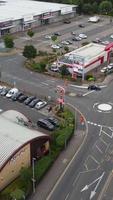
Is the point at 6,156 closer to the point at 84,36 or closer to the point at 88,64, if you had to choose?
the point at 88,64

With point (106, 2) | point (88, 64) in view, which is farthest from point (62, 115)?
point (106, 2)

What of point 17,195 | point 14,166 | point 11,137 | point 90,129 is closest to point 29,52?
point 90,129

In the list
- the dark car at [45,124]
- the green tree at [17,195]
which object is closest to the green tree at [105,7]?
the dark car at [45,124]

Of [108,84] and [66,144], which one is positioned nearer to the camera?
[66,144]

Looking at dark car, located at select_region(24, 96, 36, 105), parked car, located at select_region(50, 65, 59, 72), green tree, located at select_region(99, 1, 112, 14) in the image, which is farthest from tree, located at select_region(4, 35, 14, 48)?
green tree, located at select_region(99, 1, 112, 14)

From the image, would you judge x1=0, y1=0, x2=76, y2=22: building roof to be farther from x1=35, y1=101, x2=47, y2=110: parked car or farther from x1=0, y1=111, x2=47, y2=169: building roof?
x1=0, y1=111, x2=47, y2=169: building roof
